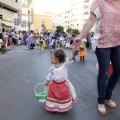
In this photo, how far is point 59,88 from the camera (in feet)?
12.9

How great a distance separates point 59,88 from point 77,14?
11983 cm

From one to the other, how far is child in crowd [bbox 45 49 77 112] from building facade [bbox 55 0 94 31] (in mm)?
95757

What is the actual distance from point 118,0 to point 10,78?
14.0 ft

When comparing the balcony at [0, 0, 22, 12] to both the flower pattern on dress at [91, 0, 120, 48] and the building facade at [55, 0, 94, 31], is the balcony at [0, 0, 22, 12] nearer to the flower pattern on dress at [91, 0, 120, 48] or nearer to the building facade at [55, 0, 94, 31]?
the flower pattern on dress at [91, 0, 120, 48]

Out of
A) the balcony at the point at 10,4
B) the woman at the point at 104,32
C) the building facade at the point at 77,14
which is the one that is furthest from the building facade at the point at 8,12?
the building facade at the point at 77,14

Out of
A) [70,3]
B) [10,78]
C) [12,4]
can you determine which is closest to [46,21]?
[70,3]

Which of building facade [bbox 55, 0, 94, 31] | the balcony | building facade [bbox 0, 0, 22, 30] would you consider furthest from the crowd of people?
building facade [bbox 55, 0, 94, 31]

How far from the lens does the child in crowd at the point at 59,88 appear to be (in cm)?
389

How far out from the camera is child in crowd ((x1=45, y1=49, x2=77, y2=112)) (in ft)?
12.8

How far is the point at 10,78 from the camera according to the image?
7.10 meters

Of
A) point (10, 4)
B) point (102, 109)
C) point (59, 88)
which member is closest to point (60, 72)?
point (59, 88)

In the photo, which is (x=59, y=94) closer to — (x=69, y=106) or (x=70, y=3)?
(x=69, y=106)

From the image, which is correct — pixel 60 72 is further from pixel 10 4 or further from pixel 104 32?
pixel 10 4

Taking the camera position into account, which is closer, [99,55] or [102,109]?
[99,55]
